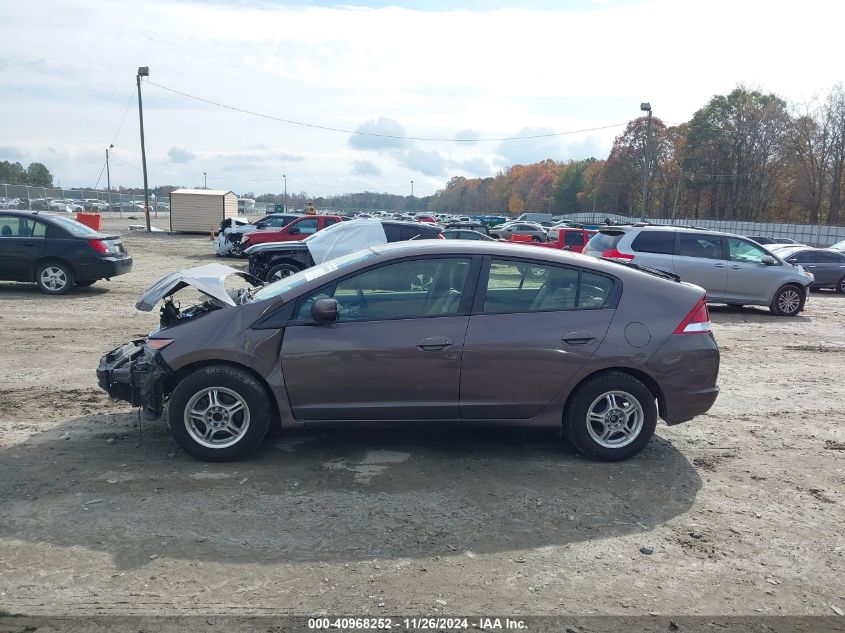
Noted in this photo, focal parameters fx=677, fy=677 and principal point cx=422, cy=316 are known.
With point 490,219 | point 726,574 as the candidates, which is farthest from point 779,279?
point 490,219

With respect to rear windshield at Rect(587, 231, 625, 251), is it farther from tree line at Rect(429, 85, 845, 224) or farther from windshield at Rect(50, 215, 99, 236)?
tree line at Rect(429, 85, 845, 224)

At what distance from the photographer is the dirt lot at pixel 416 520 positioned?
342cm

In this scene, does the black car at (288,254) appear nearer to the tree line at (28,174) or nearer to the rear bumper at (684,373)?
the rear bumper at (684,373)

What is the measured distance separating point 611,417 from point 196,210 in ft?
126

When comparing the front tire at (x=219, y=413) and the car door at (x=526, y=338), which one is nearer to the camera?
the front tire at (x=219, y=413)

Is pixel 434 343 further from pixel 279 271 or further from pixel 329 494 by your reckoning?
pixel 279 271

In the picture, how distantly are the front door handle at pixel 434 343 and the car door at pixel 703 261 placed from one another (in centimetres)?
982

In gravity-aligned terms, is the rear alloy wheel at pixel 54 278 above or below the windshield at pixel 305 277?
below

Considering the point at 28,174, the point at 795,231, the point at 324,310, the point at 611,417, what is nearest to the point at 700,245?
the point at 611,417

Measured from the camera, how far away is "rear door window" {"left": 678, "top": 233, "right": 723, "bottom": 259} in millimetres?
13492

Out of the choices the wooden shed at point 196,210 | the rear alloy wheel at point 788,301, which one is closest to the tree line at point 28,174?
the wooden shed at point 196,210

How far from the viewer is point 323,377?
190 inches

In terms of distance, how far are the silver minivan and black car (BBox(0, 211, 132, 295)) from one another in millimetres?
9715

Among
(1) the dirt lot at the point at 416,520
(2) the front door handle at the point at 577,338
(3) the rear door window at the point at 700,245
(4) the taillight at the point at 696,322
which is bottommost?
(1) the dirt lot at the point at 416,520
